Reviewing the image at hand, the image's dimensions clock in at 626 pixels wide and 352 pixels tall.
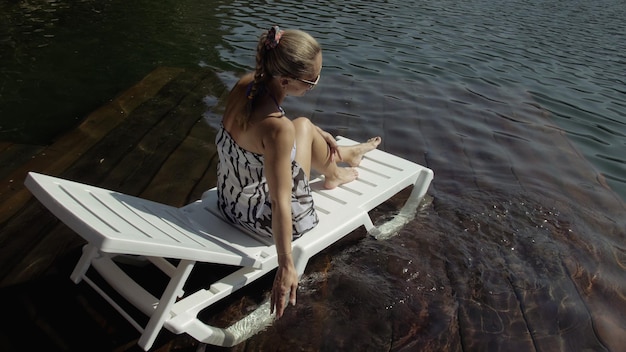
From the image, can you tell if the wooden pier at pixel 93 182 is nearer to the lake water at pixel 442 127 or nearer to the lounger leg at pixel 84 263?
the lounger leg at pixel 84 263

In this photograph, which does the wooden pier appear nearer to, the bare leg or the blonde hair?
the bare leg

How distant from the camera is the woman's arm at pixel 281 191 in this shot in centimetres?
254

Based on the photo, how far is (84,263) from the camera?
2891mm

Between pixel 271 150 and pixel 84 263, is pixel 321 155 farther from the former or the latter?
pixel 84 263

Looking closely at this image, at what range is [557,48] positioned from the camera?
1097 centimetres

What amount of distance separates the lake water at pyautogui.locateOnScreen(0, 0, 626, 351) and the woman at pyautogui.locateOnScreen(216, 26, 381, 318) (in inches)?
22.0

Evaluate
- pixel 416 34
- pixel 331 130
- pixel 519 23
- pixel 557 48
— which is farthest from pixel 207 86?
pixel 519 23

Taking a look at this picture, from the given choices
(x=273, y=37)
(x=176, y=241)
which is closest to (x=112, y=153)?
(x=176, y=241)

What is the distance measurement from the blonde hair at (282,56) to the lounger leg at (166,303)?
0.78m

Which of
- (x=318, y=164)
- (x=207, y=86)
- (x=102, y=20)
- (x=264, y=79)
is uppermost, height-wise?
(x=264, y=79)

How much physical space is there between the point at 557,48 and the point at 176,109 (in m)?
8.49

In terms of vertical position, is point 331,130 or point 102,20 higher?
point 331,130

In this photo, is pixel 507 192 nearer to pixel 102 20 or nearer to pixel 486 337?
pixel 486 337

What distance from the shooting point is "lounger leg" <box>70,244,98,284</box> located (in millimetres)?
2842
